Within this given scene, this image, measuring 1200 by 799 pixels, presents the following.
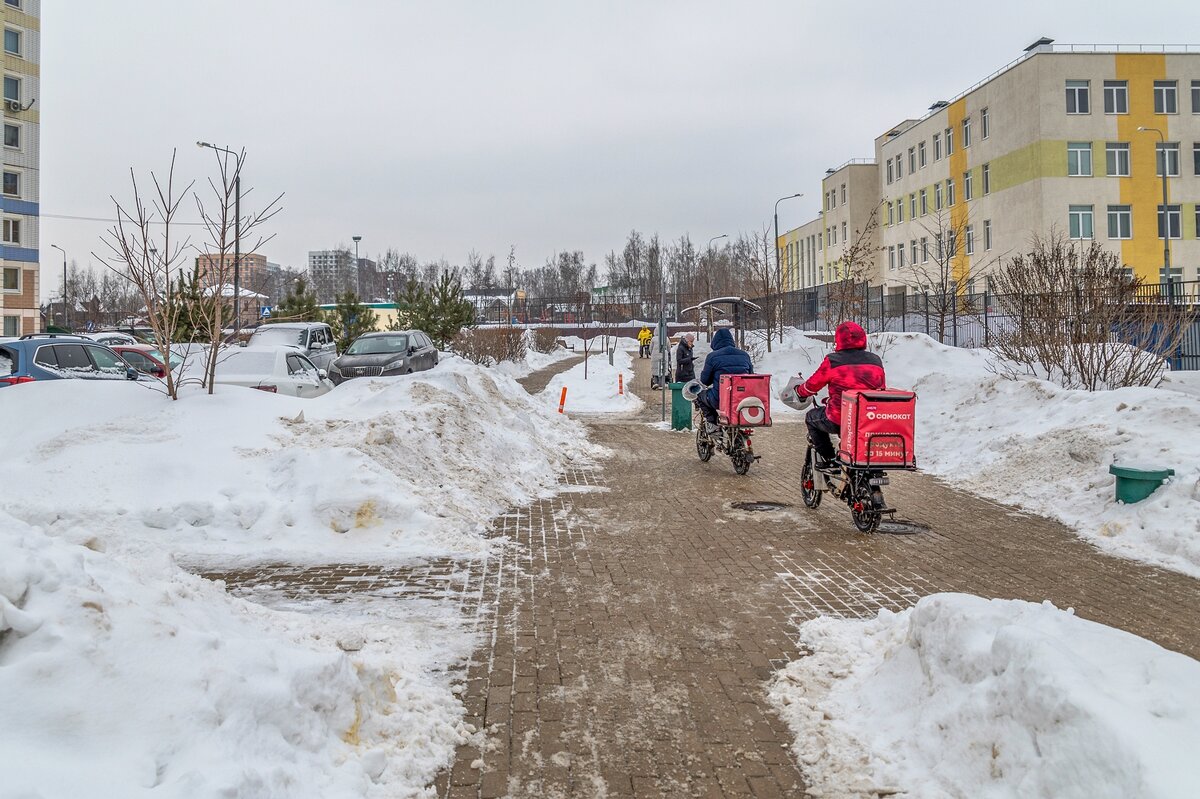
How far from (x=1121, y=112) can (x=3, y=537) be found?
52.9 m

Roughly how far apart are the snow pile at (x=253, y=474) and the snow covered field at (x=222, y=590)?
0.03 meters

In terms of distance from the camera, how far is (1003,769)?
3.55m

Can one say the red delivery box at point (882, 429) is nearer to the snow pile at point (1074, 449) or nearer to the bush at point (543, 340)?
the snow pile at point (1074, 449)

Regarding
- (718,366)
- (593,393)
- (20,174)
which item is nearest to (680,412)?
(718,366)

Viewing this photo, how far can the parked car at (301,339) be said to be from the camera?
24188 mm

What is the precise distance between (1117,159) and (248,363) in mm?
44983

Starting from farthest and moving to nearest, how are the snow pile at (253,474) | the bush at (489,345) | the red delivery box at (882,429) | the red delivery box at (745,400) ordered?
the bush at (489,345) < the red delivery box at (745,400) < the red delivery box at (882,429) < the snow pile at (253,474)

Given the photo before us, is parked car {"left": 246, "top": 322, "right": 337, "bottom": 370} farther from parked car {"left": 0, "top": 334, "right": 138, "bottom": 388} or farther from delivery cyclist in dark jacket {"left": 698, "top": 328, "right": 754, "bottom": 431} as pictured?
delivery cyclist in dark jacket {"left": 698, "top": 328, "right": 754, "bottom": 431}

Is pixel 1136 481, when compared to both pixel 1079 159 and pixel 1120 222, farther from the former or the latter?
pixel 1120 222

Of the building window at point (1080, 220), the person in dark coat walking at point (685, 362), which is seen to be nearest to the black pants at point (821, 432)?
the person in dark coat walking at point (685, 362)

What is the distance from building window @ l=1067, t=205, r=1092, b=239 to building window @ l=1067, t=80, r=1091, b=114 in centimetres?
465

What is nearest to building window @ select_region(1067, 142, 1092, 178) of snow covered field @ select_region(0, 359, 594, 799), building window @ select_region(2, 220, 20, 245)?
snow covered field @ select_region(0, 359, 594, 799)

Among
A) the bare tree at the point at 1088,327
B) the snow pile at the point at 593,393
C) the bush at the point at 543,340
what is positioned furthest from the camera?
the bush at the point at 543,340

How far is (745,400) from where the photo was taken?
12773 mm
